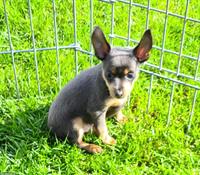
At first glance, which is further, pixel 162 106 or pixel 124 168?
pixel 162 106

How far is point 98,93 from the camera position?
10.5 ft

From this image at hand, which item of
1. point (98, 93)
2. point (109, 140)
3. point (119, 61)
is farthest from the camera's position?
point (109, 140)

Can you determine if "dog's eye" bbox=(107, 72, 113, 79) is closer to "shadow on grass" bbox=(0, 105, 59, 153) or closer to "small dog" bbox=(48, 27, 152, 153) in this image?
"small dog" bbox=(48, 27, 152, 153)

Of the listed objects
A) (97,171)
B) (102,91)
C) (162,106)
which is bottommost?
(97,171)

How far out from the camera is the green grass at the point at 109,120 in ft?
11.0

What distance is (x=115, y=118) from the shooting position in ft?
11.8

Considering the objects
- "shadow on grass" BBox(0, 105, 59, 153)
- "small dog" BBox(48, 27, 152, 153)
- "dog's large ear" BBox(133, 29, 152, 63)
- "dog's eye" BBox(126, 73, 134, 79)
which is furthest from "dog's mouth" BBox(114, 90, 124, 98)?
"shadow on grass" BBox(0, 105, 59, 153)

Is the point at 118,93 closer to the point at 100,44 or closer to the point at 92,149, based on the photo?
the point at 100,44

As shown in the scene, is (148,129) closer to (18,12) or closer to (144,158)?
(144,158)

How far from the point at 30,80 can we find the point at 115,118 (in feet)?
2.50

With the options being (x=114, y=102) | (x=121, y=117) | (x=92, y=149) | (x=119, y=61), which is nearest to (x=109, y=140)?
(x=92, y=149)

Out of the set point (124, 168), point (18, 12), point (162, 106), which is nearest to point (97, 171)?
point (124, 168)

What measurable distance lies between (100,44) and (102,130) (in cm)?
64

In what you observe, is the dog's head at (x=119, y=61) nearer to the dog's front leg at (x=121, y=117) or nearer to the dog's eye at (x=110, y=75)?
the dog's eye at (x=110, y=75)
